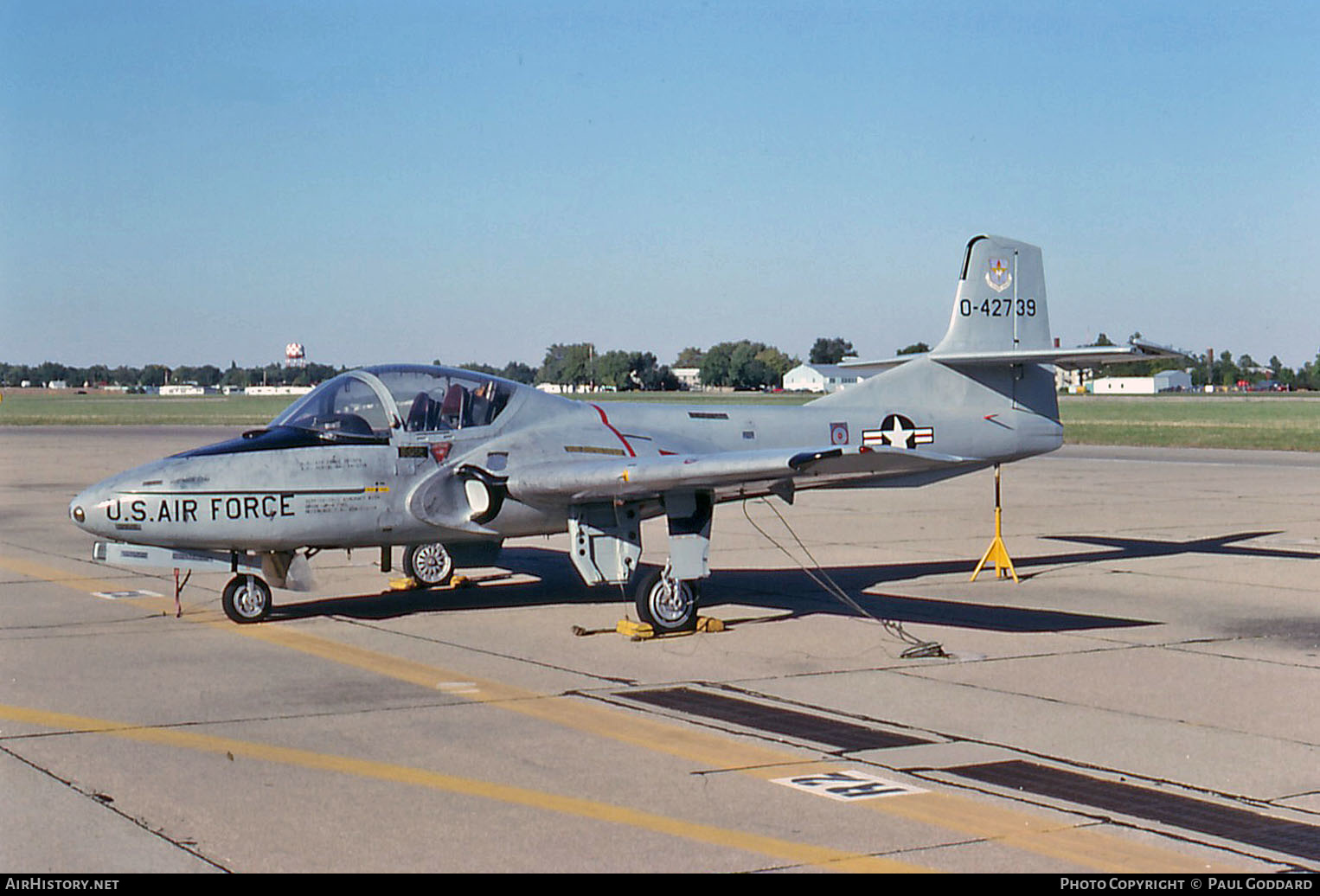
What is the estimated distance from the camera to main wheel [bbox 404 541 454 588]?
15031 mm

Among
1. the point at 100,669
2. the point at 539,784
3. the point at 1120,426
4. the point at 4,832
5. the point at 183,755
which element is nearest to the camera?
the point at 4,832

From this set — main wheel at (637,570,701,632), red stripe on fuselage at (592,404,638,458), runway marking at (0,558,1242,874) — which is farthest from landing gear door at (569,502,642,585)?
runway marking at (0,558,1242,874)

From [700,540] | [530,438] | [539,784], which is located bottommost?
[539,784]

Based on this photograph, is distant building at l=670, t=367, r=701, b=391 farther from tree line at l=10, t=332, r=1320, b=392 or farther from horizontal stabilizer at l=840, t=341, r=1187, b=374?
horizontal stabilizer at l=840, t=341, r=1187, b=374

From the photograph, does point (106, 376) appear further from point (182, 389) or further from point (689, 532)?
point (689, 532)

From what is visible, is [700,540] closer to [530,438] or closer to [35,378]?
[530,438]

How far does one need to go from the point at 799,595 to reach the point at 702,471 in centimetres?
342

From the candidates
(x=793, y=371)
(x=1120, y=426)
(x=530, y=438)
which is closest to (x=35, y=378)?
(x=793, y=371)

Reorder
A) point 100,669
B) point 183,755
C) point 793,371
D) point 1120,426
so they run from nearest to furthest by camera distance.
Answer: point 183,755 → point 100,669 → point 1120,426 → point 793,371

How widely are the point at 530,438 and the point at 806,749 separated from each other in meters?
5.65

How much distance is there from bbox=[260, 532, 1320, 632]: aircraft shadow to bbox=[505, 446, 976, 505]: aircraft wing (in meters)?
1.60

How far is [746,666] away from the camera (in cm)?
1091

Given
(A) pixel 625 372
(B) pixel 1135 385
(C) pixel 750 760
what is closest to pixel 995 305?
(C) pixel 750 760
